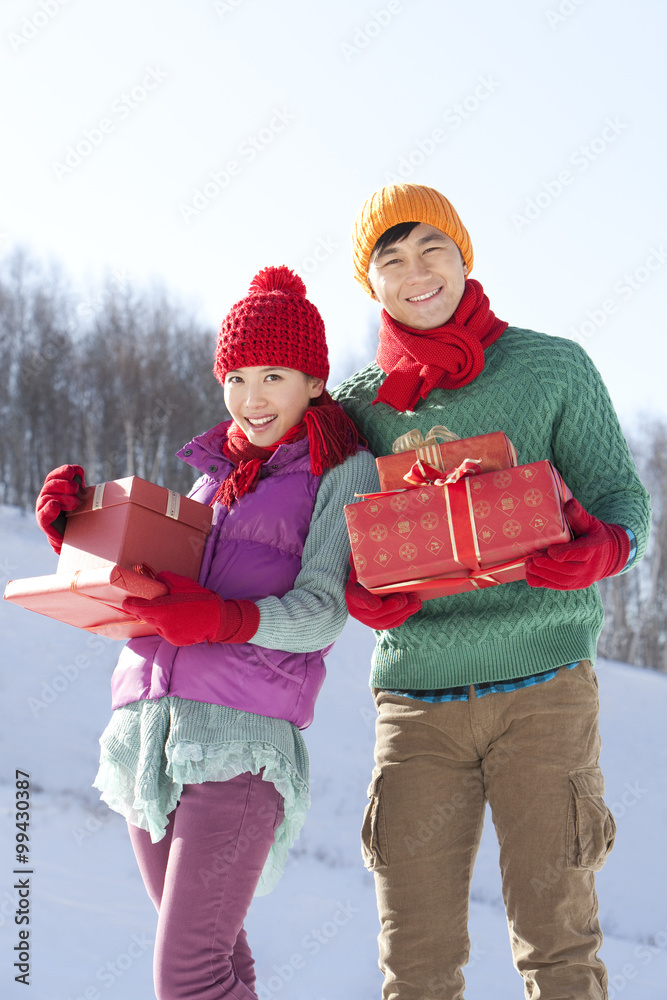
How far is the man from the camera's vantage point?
6.17ft

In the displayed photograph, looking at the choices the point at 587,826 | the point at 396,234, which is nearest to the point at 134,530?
the point at 396,234

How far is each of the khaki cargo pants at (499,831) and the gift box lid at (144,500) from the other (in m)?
0.70

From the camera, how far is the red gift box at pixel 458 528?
171cm

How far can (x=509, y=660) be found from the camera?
6.73ft

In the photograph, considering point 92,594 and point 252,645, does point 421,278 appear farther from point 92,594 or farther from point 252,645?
point 92,594

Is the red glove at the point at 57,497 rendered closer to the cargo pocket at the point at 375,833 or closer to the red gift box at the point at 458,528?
the red gift box at the point at 458,528

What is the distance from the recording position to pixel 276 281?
2.49 meters

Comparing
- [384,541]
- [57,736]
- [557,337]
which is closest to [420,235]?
[557,337]

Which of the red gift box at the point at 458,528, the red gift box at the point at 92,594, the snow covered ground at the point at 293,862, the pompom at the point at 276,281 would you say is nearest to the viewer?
the red gift box at the point at 458,528

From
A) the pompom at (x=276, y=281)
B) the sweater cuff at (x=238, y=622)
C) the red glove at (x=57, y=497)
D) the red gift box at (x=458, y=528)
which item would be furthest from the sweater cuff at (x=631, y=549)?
the red glove at (x=57, y=497)

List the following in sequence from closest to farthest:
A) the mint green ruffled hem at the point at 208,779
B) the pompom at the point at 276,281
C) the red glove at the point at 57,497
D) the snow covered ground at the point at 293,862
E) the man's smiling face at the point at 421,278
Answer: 1. the mint green ruffled hem at the point at 208,779
2. the red glove at the point at 57,497
3. the man's smiling face at the point at 421,278
4. the pompom at the point at 276,281
5. the snow covered ground at the point at 293,862

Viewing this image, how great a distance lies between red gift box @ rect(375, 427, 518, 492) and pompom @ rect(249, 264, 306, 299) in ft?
2.73

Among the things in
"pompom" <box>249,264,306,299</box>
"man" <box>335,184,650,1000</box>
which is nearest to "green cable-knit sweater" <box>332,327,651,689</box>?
"man" <box>335,184,650,1000</box>

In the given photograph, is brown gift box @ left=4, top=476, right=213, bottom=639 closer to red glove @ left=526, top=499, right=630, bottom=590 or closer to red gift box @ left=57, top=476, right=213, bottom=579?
red gift box @ left=57, top=476, right=213, bottom=579
